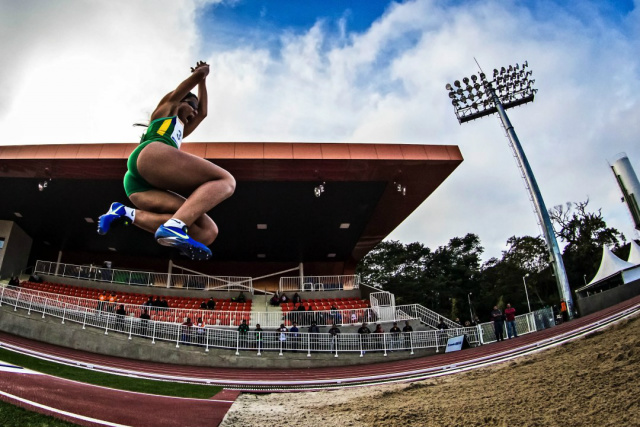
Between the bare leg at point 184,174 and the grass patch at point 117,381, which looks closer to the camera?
the bare leg at point 184,174

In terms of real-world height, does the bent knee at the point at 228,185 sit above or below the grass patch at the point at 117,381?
above

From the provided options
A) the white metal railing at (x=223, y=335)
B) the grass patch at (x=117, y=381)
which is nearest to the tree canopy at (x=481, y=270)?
the white metal railing at (x=223, y=335)

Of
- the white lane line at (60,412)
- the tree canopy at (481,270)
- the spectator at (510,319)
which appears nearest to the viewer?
the white lane line at (60,412)

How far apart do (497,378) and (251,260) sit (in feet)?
74.6

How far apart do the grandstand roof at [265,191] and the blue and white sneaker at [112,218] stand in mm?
11414

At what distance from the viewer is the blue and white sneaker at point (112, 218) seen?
2.82 meters

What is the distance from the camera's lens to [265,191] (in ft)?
54.1

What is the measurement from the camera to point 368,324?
675 inches

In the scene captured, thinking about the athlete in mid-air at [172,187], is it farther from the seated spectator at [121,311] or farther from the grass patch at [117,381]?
the seated spectator at [121,311]

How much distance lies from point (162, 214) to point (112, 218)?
0.33 m

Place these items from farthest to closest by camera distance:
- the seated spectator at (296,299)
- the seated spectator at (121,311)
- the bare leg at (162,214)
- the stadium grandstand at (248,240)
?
the seated spectator at (296,299)
the seated spectator at (121,311)
the stadium grandstand at (248,240)
the bare leg at (162,214)

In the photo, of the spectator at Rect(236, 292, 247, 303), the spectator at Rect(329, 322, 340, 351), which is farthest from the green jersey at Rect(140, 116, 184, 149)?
the spectator at Rect(236, 292, 247, 303)

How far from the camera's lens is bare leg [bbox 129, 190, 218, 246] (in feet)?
9.63

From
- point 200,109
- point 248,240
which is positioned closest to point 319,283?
point 248,240
